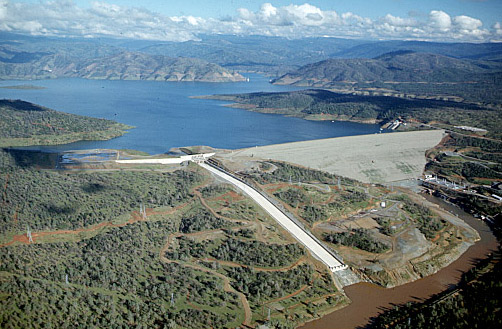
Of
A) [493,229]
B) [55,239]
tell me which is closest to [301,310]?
[55,239]

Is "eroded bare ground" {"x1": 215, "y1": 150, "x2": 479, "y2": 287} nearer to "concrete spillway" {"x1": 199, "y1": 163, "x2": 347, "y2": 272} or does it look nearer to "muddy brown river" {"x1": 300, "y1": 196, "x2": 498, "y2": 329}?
"muddy brown river" {"x1": 300, "y1": 196, "x2": 498, "y2": 329}

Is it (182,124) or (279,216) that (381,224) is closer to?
(279,216)

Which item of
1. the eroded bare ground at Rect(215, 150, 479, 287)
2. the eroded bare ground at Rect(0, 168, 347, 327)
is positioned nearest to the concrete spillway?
the eroded bare ground at Rect(0, 168, 347, 327)

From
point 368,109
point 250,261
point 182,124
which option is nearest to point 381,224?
point 250,261

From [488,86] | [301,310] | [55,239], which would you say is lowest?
[301,310]

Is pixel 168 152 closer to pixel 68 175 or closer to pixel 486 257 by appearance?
pixel 68 175
